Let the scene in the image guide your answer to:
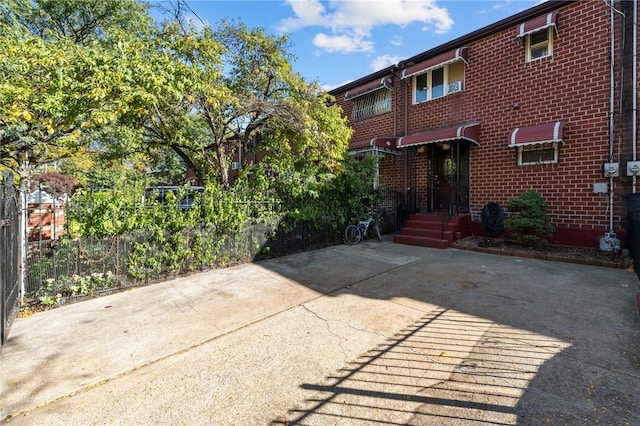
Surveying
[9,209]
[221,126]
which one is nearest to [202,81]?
[221,126]

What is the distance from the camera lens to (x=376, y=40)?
946 centimetres

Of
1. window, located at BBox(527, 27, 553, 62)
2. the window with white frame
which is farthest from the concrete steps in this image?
window, located at BBox(527, 27, 553, 62)

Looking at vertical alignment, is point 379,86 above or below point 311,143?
above

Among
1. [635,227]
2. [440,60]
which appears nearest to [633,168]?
[635,227]

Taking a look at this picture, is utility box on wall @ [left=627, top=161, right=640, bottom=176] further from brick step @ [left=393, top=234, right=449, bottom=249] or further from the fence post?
the fence post

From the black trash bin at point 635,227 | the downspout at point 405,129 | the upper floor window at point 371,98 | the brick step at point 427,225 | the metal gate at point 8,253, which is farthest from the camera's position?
the upper floor window at point 371,98

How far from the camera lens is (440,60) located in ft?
29.5

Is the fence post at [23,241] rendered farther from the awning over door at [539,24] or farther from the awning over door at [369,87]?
the awning over door at [539,24]

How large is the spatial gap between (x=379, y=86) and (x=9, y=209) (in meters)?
10.7

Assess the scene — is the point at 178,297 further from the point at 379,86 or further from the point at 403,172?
the point at 379,86

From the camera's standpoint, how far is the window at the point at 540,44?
7.42 metres

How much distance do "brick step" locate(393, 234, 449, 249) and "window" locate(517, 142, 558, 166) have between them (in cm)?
302

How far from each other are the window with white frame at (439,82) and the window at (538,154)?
9.31 feet

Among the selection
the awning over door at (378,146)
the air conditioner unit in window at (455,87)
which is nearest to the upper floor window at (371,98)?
the awning over door at (378,146)
